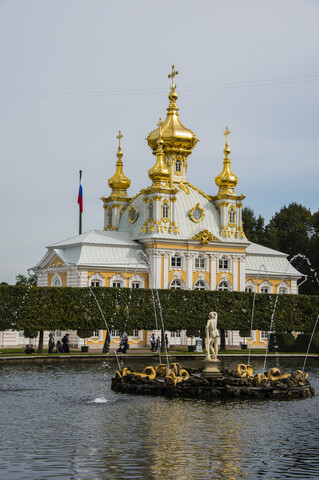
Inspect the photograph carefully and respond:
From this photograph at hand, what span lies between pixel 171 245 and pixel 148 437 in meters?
46.0

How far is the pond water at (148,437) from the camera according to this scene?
14680 millimetres

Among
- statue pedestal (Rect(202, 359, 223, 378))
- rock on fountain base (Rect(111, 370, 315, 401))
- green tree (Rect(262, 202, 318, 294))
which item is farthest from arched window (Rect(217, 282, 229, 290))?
rock on fountain base (Rect(111, 370, 315, 401))

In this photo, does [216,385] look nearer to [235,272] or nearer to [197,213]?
[235,272]

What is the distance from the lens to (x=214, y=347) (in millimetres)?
29953

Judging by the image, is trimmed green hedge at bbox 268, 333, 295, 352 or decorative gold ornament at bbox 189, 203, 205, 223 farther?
decorative gold ornament at bbox 189, 203, 205, 223

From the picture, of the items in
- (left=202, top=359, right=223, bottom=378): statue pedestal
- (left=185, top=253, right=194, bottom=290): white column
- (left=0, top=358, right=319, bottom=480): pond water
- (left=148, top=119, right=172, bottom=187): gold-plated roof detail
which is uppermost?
(left=148, top=119, right=172, bottom=187): gold-plated roof detail

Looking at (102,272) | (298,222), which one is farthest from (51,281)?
(298,222)

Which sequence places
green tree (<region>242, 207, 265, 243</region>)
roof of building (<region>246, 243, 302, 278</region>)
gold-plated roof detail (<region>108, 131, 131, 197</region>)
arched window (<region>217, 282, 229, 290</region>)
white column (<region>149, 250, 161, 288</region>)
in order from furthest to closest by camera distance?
green tree (<region>242, 207, 265, 243</region>) < gold-plated roof detail (<region>108, 131, 131, 197</region>) < roof of building (<region>246, 243, 302, 278</region>) < arched window (<region>217, 282, 229, 290</region>) < white column (<region>149, 250, 161, 288</region>)

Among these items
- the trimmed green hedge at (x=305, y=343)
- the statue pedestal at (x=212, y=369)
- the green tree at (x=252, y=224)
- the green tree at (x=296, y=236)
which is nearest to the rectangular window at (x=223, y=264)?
the trimmed green hedge at (x=305, y=343)

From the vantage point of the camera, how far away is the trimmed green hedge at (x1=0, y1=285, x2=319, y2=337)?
48.6 meters

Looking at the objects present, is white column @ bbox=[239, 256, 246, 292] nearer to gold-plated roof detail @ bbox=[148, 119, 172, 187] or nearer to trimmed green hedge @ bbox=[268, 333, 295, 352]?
trimmed green hedge @ bbox=[268, 333, 295, 352]

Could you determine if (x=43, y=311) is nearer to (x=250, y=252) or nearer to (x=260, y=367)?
(x=260, y=367)

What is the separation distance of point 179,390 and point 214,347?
395 centimetres

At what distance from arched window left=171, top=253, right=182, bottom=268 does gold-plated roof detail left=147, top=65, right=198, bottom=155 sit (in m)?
11.0
